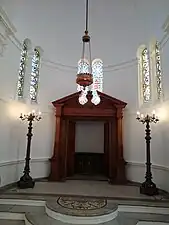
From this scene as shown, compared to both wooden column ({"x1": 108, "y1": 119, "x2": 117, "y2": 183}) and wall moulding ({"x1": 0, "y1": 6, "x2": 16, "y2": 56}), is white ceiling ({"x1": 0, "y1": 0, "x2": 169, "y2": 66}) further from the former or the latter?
wooden column ({"x1": 108, "y1": 119, "x2": 117, "y2": 183})

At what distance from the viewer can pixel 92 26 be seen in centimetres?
714

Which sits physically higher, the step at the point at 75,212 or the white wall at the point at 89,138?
the white wall at the point at 89,138

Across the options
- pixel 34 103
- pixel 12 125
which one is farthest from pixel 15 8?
pixel 12 125

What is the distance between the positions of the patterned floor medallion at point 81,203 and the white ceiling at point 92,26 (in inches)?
184

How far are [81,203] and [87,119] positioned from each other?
9.96 feet

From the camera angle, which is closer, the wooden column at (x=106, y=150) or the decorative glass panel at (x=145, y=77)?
the decorative glass panel at (x=145, y=77)

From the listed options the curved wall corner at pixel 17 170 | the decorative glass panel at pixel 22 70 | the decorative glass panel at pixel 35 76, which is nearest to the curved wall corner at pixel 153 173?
the curved wall corner at pixel 17 170

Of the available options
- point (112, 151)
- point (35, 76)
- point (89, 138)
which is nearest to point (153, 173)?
point (112, 151)

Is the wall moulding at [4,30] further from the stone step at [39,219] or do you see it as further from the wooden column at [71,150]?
the stone step at [39,219]

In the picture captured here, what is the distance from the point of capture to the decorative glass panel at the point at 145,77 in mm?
6391

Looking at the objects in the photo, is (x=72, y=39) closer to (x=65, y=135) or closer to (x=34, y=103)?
(x=34, y=103)

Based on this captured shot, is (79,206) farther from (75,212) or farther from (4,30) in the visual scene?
(4,30)

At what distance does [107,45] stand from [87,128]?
3259 millimetres

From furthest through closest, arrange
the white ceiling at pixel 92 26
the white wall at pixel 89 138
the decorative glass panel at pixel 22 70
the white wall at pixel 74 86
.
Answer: the white wall at pixel 89 138 → the decorative glass panel at pixel 22 70 → the white ceiling at pixel 92 26 → the white wall at pixel 74 86
